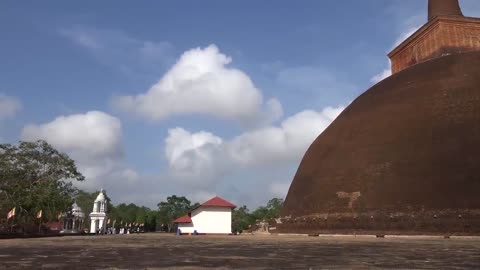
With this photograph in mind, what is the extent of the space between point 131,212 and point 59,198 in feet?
183

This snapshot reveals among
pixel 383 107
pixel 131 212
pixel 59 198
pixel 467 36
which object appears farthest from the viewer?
pixel 131 212

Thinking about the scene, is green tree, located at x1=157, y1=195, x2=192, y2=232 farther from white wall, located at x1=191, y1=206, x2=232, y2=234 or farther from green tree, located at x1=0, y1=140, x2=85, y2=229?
green tree, located at x1=0, y1=140, x2=85, y2=229

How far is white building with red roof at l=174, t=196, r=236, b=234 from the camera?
40906 mm

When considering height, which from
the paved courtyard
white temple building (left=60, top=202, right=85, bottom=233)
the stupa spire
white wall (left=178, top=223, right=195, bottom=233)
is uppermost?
the stupa spire

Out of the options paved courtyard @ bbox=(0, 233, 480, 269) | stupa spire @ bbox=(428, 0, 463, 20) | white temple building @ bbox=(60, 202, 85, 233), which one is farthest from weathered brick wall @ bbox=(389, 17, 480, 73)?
white temple building @ bbox=(60, 202, 85, 233)

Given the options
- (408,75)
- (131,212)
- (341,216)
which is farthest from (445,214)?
(131,212)

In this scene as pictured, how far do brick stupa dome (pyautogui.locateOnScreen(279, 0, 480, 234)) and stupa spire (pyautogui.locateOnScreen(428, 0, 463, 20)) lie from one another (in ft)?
25.3

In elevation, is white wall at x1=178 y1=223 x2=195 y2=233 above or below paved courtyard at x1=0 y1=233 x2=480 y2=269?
above

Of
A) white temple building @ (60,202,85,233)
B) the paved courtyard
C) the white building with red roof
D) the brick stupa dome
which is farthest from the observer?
white temple building @ (60,202,85,233)

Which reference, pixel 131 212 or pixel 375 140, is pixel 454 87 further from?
pixel 131 212

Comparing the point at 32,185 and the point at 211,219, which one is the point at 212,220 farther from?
the point at 32,185

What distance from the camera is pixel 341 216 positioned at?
18.4 meters

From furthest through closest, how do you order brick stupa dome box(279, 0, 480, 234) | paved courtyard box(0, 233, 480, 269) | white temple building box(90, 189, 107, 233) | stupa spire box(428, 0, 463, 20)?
white temple building box(90, 189, 107, 233), stupa spire box(428, 0, 463, 20), brick stupa dome box(279, 0, 480, 234), paved courtyard box(0, 233, 480, 269)

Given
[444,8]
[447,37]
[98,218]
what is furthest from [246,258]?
[98,218]
